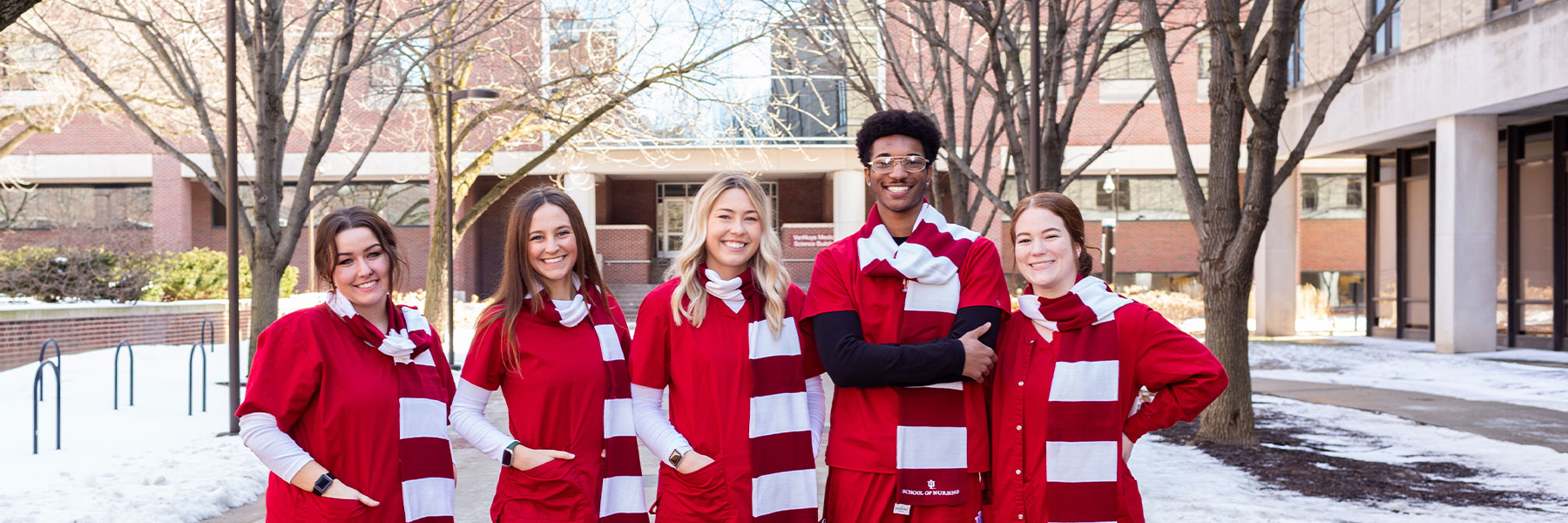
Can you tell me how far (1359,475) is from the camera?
8.06 metres

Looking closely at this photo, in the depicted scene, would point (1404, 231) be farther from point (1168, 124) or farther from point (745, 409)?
point (745, 409)

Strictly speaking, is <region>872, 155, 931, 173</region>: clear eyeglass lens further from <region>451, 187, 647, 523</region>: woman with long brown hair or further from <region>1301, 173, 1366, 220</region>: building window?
<region>1301, 173, 1366, 220</region>: building window

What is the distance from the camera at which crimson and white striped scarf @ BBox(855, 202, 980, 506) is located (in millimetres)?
3246

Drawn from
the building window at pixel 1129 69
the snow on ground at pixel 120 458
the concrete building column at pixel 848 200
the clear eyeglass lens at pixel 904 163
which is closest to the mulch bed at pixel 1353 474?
the clear eyeglass lens at pixel 904 163

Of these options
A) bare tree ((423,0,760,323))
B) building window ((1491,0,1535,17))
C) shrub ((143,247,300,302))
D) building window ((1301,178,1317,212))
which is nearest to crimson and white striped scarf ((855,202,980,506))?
bare tree ((423,0,760,323))

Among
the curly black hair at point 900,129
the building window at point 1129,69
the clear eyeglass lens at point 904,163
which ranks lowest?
the clear eyeglass lens at point 904,163

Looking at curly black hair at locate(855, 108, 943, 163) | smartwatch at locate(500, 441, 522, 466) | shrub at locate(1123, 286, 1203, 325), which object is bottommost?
shrub at locate(1123, 286, 1203, 325)

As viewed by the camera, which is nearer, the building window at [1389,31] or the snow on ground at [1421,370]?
the snow on ground at [1421,370]

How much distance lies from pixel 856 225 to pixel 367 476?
31.2 meters

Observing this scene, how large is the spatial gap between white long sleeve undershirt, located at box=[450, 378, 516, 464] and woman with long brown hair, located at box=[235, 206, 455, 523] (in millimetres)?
55

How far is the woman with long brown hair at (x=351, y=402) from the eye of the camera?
10.4 ft

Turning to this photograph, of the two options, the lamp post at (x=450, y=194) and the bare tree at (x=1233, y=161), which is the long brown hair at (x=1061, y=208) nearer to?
the bare tree at (x=1233, y=161)

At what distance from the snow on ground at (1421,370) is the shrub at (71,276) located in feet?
61.4

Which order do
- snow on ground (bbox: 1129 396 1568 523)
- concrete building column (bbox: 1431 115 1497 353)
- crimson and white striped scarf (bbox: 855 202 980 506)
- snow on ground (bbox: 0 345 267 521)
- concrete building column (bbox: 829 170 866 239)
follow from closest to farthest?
crimson and white striped scarf (bbox: 855 202 980 506) < snow on ground (bbox: 1129 396 1568 523) < snow on ground (bbox: 0 345 267 521) < concrete building column (bbox: 1431 115 1497 353) < concrete building column (bbox: 829 170 866 239)
